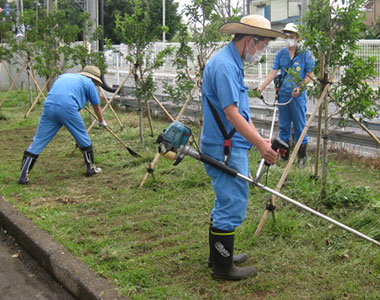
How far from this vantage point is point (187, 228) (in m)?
5.29

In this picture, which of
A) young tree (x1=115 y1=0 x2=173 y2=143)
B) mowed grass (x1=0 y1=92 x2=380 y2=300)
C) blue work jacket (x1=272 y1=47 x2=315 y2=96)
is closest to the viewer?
mowed grass (x1=0 y1=92 x2=380 y2=300)

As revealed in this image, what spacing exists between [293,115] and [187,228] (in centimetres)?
298

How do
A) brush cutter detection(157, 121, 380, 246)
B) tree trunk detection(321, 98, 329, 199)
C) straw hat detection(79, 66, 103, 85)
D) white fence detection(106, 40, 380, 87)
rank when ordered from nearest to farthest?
brush cutter detection(157, 121, 380, 246)
tree trunk detection(321, 98, 329, 199)
straw hat detection(79, 66, 103, 85)
white fence detection(106, 40, 380, 87)

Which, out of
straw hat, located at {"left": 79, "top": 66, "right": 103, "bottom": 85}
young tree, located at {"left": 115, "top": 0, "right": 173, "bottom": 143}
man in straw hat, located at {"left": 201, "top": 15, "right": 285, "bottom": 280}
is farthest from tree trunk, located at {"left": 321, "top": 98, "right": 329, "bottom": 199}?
young tree, located at {"left": 115, "top": 0, "right": 173, "bottom": 143}

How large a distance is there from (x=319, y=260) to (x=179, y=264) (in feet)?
3.94

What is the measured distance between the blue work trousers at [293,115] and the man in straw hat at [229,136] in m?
3.34

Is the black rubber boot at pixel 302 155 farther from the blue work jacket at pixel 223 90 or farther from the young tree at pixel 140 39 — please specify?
the blue work jacket at pixel 223 90

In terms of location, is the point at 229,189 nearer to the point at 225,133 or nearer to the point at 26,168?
the point at 225,133

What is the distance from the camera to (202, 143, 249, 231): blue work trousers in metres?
4.01

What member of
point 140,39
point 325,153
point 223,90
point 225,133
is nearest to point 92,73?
point 140,39

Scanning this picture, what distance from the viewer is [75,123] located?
23.7 ft

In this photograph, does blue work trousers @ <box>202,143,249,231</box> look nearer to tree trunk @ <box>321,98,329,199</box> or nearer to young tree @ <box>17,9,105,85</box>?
tree trunk @ <box>321,98,329,199</box>

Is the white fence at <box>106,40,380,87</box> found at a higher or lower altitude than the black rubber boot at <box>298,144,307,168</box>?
higher

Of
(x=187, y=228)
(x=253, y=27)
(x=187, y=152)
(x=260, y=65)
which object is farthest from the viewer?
(x=260, y=65)
